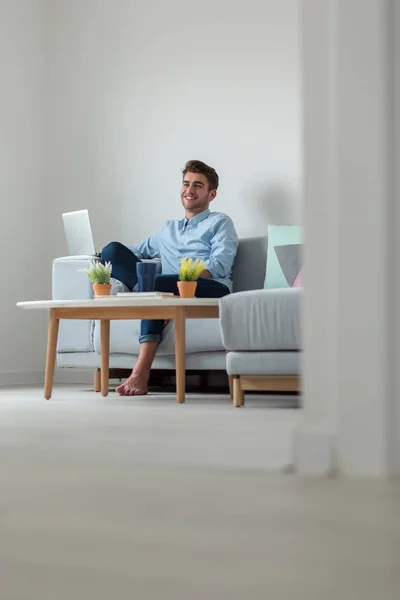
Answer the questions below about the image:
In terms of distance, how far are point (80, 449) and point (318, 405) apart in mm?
581

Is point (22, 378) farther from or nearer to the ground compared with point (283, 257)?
nearer to the ground

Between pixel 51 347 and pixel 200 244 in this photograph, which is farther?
pixel 200 244

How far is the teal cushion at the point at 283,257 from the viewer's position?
14.2 ft

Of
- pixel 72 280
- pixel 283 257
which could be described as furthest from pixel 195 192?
pixel 72 280

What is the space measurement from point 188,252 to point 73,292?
0.62 meters

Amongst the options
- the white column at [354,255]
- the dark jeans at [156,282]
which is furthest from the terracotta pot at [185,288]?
the white column at [354,255]

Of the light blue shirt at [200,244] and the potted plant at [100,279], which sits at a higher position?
the light blue shirt at [200,244]

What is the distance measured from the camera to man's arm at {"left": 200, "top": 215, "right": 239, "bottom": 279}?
432 centimetres

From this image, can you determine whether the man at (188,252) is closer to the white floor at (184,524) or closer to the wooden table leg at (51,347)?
the wooden table leg at (51,347)

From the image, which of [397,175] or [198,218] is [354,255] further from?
[198,218]

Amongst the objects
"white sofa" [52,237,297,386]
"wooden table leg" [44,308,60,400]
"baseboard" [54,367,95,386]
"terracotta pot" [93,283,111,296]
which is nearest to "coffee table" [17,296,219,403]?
"wooden table leg" [44,308,60,400]

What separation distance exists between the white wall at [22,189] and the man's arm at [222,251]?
1715 mm

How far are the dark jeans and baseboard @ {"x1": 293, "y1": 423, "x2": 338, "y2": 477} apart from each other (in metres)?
2.57

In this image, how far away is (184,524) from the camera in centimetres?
103
